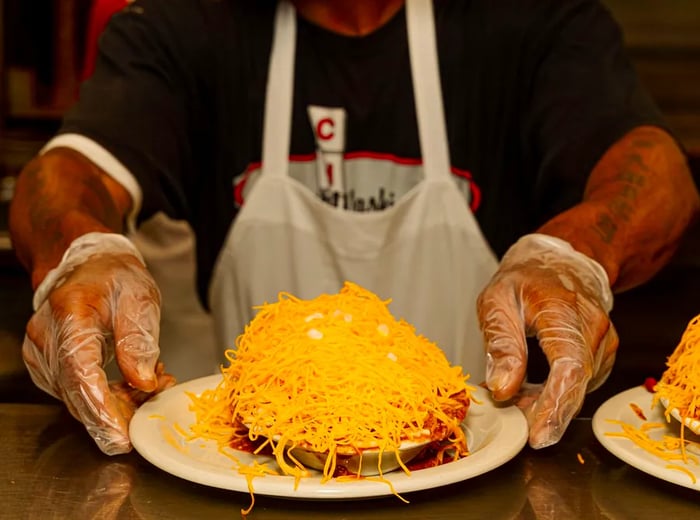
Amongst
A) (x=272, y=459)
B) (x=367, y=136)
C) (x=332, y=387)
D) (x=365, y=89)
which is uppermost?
(x=365, y=89)

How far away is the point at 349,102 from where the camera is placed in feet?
7.05

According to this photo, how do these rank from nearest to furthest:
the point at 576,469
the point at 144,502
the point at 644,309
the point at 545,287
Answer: the point at 144,502
the point at 576,469
the point at 545,287
the point at 644,309

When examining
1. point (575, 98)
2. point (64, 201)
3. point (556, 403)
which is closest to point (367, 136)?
Answer: point (575, 98)

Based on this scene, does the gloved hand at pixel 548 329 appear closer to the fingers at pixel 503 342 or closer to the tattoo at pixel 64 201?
the fingers at pixel 503 342

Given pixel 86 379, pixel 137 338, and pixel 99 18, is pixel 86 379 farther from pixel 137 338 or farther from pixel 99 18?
pixel 99 18

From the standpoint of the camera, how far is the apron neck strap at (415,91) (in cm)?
214

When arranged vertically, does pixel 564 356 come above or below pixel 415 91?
below

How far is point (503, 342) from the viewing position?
1.32 meters

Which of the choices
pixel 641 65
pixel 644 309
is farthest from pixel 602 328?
pixel 641 65

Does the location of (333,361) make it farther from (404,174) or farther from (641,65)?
(641,65)

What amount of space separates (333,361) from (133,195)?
0.94 meters

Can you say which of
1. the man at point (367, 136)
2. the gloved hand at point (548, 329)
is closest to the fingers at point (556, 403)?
the gloved hand at point (548, 329)

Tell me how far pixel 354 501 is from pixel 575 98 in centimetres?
123

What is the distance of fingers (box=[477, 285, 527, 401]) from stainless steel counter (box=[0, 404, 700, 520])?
0.11 metres
